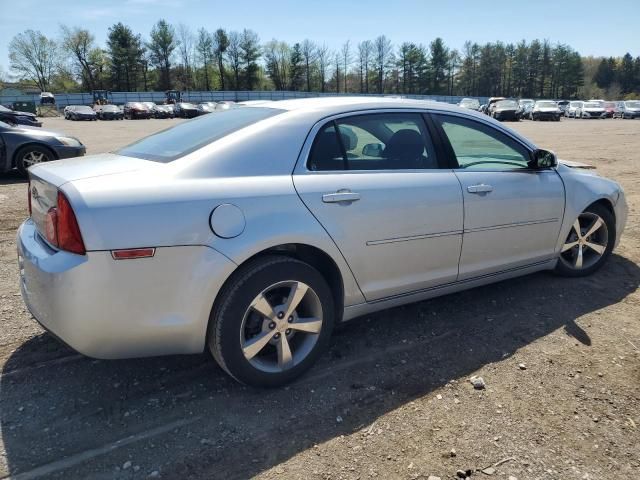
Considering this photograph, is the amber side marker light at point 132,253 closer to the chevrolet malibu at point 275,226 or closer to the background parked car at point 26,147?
the chevrolet malibu at point 275,226

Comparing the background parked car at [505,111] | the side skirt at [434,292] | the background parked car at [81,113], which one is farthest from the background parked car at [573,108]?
the side skirt at [434,292]

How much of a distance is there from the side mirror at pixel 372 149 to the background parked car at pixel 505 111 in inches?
1411

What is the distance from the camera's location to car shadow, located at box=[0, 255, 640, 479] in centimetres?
235

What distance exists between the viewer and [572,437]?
2.50 m

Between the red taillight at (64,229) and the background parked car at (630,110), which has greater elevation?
the background parked car at (630,110)

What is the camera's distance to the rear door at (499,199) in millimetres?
3555

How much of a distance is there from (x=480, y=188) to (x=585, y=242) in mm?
1603

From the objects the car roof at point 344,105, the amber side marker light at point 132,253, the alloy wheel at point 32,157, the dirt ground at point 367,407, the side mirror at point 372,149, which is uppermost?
the car roof at point 344,105

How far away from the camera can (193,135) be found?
3.16 m

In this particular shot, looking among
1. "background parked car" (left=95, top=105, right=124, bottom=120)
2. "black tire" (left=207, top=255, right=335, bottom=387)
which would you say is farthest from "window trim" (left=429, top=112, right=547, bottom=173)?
"background parked car" (left=95, top=105, right=124, bottom=120)

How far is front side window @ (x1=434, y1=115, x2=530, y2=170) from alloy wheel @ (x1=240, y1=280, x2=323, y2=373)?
1580 millimetres

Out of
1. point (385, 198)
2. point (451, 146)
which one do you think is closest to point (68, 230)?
point (385, 198)

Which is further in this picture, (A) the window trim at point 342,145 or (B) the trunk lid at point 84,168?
(A) the window trim at point 342,145

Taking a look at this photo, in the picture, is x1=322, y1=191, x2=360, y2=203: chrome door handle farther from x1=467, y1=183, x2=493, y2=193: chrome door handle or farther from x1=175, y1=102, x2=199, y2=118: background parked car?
x1=175, y1=102, x2=199, y2=118: background parked car
